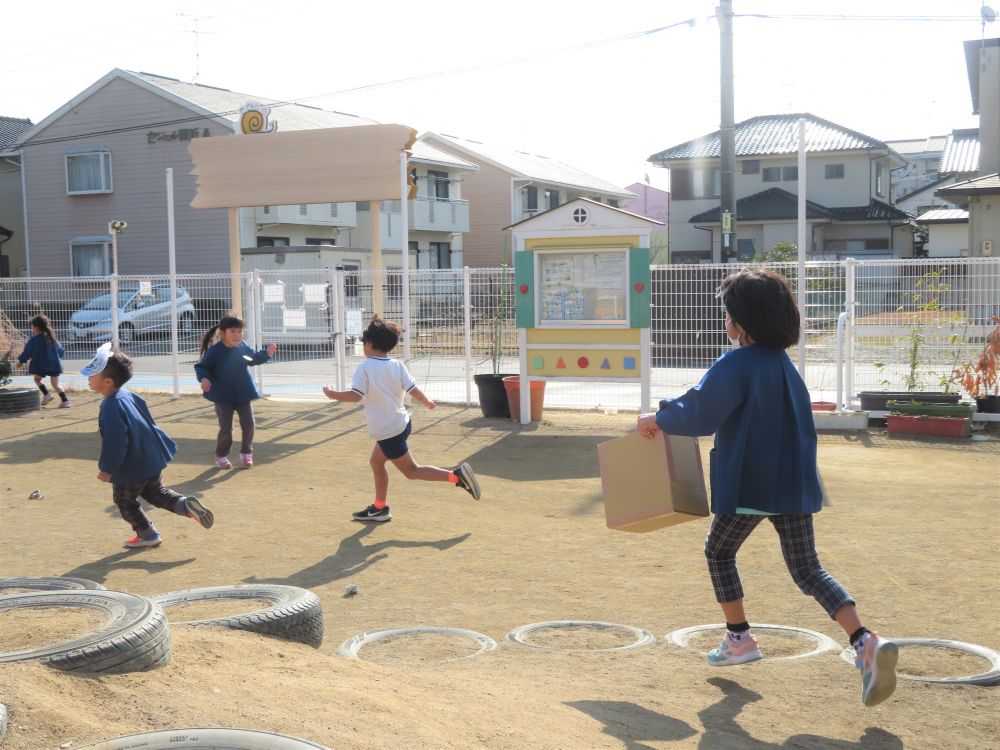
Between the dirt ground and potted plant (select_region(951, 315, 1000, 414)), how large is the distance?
17.6 inches

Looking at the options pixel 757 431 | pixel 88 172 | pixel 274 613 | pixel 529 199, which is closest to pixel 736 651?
pixel 757 431

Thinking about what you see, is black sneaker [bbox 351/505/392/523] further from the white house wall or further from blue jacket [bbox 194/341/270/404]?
the white house wall

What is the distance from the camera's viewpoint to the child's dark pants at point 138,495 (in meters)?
6.90

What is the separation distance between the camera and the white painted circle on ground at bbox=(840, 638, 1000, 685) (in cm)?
413

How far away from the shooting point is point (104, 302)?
17594mm

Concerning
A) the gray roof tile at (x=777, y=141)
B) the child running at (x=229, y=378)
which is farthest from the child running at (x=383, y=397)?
the gray roof tile at (x=777, y=141)

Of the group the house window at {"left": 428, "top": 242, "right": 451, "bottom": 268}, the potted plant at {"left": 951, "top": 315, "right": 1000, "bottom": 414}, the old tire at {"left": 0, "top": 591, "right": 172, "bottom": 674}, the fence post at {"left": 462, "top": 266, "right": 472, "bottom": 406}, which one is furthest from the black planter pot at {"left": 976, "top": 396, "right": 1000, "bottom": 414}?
the house window at {"left": 428, "top": 242, "right": 451, "bottom": 268}

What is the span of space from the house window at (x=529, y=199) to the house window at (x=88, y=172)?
16.6 m

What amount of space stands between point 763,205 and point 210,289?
26509 mm

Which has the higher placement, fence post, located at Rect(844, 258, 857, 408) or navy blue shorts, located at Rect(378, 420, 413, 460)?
fence post, located at Rect(844, 258, 857, 408)

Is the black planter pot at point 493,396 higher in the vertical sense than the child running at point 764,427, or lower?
lower

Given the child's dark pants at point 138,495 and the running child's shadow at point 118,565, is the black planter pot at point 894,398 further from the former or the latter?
the running child's shadow at point 118,565

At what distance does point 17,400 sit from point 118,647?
12.1m

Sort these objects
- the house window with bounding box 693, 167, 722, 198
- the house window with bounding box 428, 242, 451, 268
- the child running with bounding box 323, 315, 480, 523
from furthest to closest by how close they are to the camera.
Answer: the house window with bounding box 693, 167, 722, 198 → the house window with bounding box 428, 242, 451, 268 → the child running with bounding box 323, 315, 480, 523
